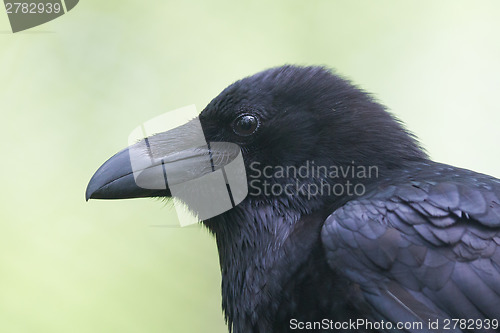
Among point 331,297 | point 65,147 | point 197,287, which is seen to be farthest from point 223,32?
point 331,297

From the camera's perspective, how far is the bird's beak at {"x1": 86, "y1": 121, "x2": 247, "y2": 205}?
155 inches

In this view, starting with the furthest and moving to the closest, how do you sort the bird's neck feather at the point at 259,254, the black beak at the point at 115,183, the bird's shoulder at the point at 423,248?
the black beak at the point at 115,183, the bird's neck feather at the point at 259,254, the bird's shoulder at the point at 423,248

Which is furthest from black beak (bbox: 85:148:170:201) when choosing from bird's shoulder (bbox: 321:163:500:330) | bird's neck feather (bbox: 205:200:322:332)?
bird's shoulder (bbox: 321:163:500:330)

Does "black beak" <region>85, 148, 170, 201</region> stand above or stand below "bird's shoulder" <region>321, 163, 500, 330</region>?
above

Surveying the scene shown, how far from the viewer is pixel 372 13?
7.20 metres

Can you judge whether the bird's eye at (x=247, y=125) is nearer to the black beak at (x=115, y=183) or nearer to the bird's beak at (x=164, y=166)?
the bird's beak at (x=164, y=166)

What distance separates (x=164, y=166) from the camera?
4086mm

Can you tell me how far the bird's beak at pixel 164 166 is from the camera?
155 inches

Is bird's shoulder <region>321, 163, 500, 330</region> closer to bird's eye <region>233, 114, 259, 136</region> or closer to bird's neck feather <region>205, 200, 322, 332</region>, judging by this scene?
bird's neck feather <region>205, 200, 322, 332</region>

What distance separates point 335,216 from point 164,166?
1.16 metres

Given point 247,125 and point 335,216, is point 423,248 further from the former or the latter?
point 247,125

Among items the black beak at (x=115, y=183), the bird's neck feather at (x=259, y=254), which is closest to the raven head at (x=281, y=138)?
the black beak at (x=115, y=183)

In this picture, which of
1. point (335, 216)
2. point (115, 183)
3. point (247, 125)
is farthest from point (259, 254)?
point (115, 183)

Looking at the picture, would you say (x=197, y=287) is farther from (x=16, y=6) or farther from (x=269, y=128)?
(x=16, y=6)
